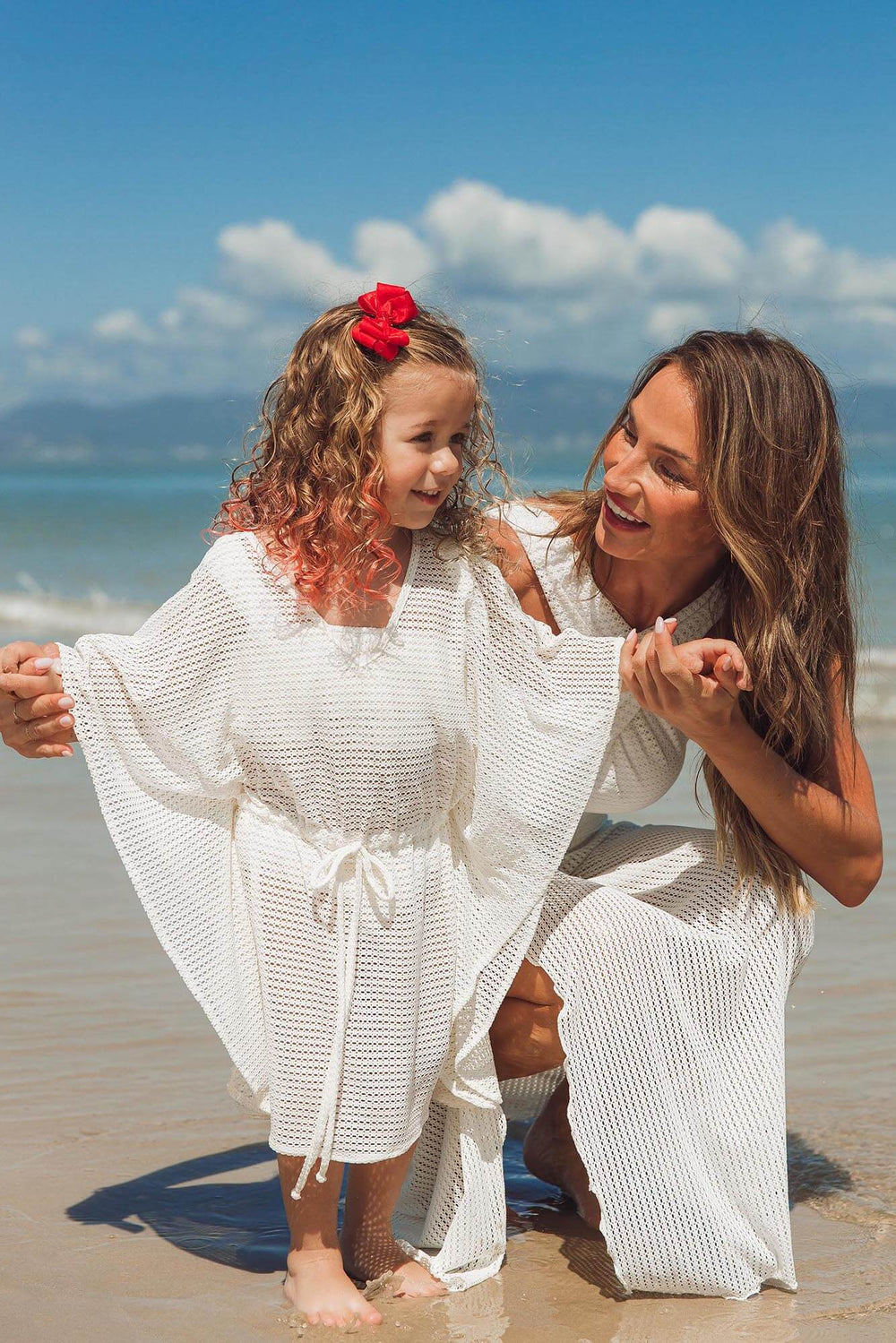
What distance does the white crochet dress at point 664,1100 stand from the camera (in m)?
2.60

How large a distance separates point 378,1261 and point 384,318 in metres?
1.74

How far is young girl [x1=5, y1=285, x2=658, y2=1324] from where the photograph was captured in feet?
8.47

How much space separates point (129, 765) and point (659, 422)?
47.8 inches

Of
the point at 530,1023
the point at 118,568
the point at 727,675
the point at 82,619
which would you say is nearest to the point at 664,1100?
the point at 530,1023

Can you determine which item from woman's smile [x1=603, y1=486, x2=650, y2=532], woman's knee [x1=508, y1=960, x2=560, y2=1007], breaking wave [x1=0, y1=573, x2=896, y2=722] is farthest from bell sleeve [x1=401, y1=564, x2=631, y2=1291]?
breaking wave [x1=0, y1=573, x2=896, y2=722]

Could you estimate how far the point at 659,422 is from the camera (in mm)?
2826

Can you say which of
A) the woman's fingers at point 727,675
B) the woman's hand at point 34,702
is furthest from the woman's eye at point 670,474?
the woman's hand at point 34,702

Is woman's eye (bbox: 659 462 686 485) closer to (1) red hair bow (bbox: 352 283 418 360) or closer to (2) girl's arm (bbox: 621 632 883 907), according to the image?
(2) girl's arm (bbox: 621 632 883 907)

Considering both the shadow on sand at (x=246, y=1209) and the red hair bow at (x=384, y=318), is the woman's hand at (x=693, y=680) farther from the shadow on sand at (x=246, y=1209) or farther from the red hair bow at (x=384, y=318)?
the shadow on sand at (x=246, y=1209)

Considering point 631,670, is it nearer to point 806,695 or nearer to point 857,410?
point 806,695

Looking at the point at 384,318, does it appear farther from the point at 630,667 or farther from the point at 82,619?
the point at 82,619

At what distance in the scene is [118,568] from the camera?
17.8 metres

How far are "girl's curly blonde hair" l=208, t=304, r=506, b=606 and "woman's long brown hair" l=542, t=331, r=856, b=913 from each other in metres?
0.46

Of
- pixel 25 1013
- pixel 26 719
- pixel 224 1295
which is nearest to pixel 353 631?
pixel 26 719
